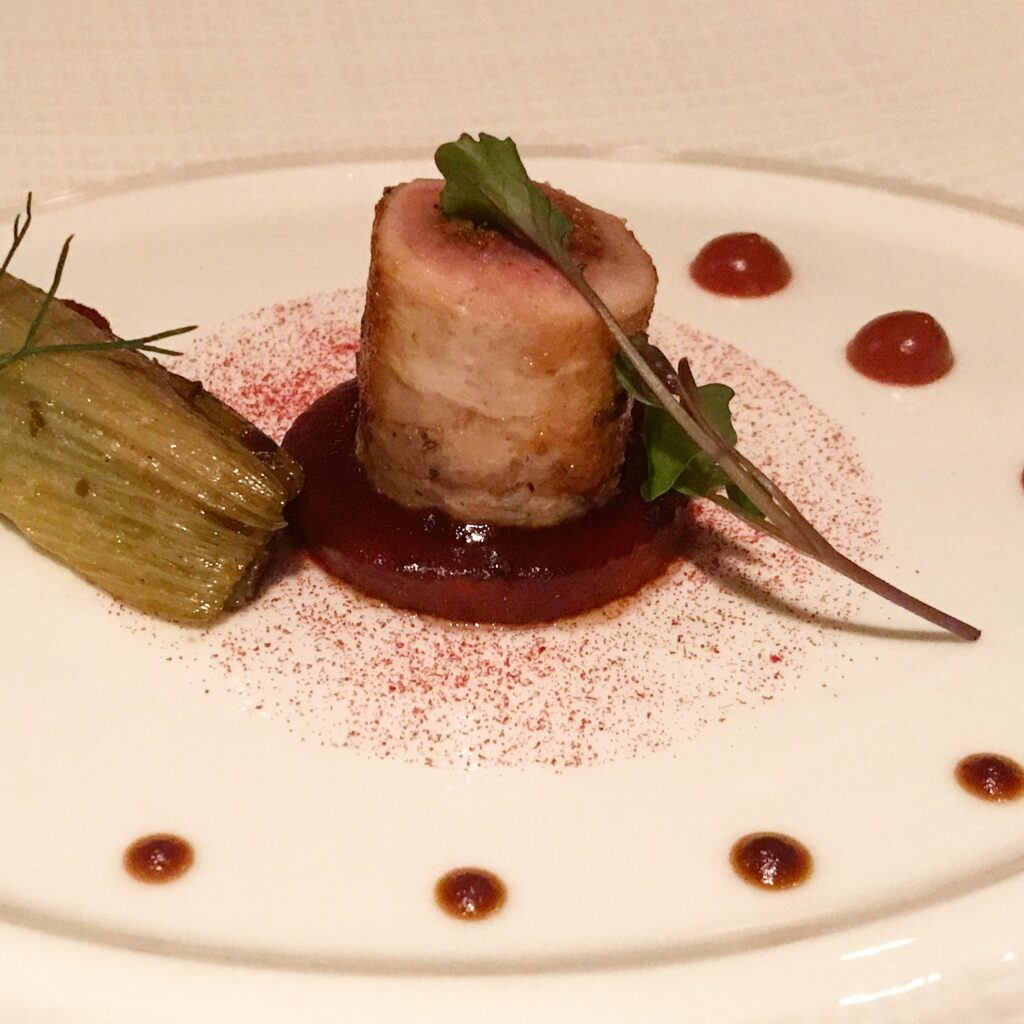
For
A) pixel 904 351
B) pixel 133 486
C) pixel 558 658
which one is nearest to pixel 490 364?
pixel 558 658

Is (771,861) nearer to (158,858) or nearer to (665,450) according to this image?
(665,450)

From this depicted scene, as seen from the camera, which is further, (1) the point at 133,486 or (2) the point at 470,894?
(1) the point at 133,486

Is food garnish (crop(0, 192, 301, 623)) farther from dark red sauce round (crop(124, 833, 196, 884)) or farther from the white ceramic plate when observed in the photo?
dark red sauce round (crop(124, 833, 196, 884))

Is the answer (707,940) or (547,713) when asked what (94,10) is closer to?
(547,713)

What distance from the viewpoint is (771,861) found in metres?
1.74

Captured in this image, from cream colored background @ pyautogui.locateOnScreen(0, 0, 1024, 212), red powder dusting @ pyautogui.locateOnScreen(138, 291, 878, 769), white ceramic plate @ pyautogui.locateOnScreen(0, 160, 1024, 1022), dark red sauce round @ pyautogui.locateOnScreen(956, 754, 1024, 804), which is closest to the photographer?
white ceramic plate @ pyautogui.locateOnScreen(0, 160, 1024, 1022)

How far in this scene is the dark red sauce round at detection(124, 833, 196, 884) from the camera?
5.61 ft

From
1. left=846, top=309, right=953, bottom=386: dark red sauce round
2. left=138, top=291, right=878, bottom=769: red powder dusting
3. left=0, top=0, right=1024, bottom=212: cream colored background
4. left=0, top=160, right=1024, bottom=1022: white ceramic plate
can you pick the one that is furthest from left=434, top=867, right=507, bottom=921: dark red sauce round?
left=0, top=0, right=1024, bottom=212: cream colored background

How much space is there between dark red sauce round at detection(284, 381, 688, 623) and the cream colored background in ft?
Answer: 4.61

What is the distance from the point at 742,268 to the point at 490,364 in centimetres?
116

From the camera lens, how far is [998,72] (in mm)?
3492

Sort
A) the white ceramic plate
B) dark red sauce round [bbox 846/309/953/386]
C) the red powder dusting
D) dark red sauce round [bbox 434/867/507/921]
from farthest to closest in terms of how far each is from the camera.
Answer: dark red sauce round [bbox 846/309/953/386] < the red powder dusting < dark red sauce round [bbox 434/867/507/921] < the white ceramic plate

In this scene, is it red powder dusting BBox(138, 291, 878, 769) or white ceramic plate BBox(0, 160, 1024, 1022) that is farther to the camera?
red powder dusting BBox(138, 291, 878, 769)

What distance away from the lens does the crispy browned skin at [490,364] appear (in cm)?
195
